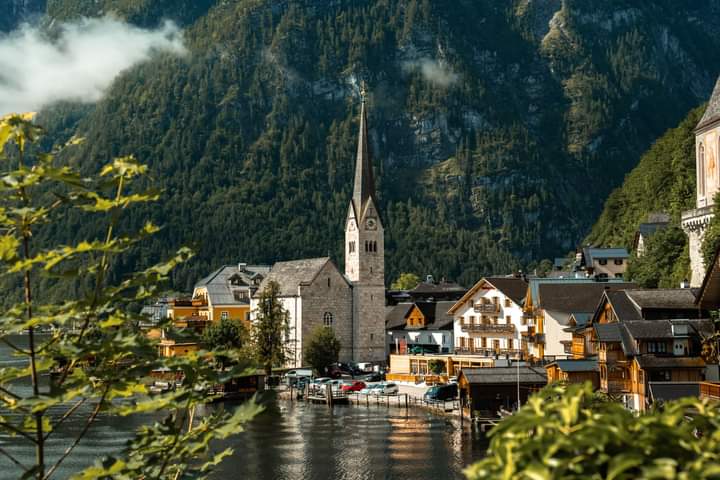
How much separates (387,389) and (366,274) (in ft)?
78.3

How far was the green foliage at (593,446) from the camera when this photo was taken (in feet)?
15.6

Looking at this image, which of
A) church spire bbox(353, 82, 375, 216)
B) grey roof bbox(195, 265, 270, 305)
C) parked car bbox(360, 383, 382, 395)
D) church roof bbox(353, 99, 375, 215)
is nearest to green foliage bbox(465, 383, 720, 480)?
parked car bbox(360, 383, 382, 395)

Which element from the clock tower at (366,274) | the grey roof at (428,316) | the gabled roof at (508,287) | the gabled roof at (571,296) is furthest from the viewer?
the clock tower at (366,274)

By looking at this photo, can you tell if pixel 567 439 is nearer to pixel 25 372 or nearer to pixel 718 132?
pixel 25 372

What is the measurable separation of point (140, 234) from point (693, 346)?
4838 cm

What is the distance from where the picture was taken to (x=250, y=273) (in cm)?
12631

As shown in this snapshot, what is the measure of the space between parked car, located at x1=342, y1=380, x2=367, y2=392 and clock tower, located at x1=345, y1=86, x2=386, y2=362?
55.4ft

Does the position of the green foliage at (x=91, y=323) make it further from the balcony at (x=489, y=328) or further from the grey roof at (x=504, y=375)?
the balcony at (x=489, y=328)

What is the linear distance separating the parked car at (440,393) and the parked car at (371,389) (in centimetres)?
528

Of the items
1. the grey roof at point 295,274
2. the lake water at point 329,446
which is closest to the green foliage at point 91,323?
the lake water at point 329,446

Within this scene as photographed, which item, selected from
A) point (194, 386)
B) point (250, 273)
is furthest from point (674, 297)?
point (250, 273)

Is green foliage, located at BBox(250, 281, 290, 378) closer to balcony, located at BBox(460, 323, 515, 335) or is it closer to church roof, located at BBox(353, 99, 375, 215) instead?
church roof, located at BBox(353, 99, 375, 215)

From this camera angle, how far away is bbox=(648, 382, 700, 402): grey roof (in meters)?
44.7

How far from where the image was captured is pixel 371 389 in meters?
81.4
